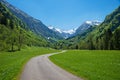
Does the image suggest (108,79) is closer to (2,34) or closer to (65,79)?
(65,79)

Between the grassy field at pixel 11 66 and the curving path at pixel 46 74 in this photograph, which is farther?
the grassy field at pixel 11 66

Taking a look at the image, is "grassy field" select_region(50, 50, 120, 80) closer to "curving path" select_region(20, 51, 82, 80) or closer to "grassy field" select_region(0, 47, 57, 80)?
"curving path" select_region(20, 51, 82, 80)

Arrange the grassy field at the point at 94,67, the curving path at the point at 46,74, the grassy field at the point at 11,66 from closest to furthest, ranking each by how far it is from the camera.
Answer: the curving path at the point at 46,74 → the grassy field at the point at 94,67 → the grassy field at the point at 11,66

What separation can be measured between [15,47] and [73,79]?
148m

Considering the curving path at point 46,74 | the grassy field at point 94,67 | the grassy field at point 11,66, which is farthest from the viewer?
the grassy field at point 11,66

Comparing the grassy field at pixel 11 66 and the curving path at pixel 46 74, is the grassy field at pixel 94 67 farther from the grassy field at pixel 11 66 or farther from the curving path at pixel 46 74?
the grassy field at pixel 11 66

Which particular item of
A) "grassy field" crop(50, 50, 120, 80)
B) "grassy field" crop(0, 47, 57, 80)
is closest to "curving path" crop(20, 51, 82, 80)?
"grassy field" crop(0, 47, 57, 80)

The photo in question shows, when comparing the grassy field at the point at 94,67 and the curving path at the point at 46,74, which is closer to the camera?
the curving path at the point at 46,74

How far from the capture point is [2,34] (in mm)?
152875

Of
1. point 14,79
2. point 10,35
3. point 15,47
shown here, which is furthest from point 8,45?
point 14,79

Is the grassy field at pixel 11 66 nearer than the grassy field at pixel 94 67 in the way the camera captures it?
No

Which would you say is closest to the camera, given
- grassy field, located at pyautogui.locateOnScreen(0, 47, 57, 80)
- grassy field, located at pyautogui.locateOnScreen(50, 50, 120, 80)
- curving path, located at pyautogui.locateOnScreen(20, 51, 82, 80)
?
curving path, located at pyautogui.locateOnScreen(20, 51, 82, 80)

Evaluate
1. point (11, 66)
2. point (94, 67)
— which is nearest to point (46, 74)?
point (94, 67)

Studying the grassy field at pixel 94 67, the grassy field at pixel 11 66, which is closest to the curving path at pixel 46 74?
the grassy field at pixel 11 66
